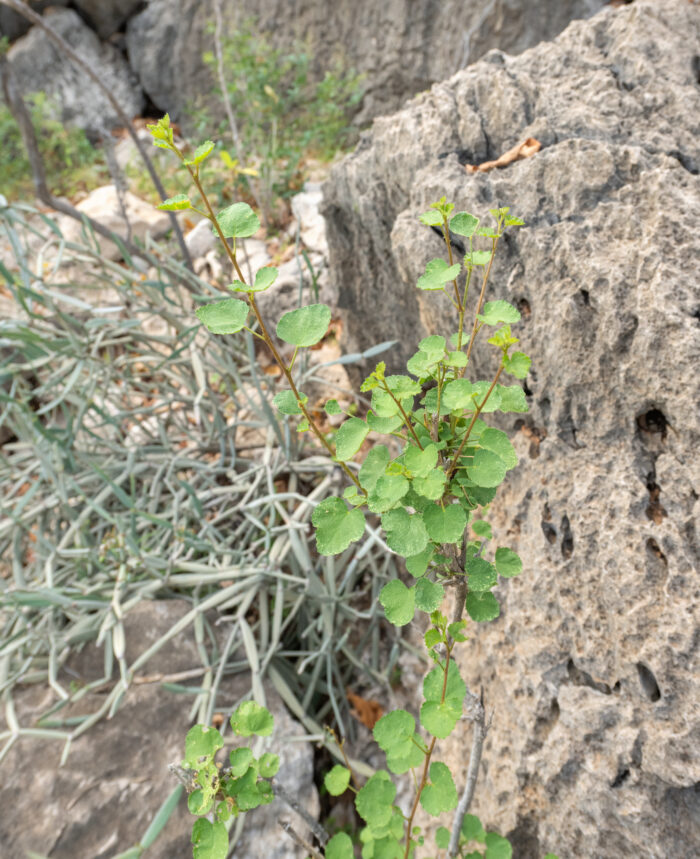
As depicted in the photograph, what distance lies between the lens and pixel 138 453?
6.82 feet

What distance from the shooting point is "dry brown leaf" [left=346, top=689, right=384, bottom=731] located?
1.79 meters

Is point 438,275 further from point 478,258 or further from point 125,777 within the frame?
point 125,777

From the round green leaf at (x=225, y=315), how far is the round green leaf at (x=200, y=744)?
0.58 m

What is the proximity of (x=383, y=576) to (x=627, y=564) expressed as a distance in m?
0.90

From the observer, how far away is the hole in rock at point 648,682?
3.02 feet

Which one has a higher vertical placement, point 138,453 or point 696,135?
point 696,135

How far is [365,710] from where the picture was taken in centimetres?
180

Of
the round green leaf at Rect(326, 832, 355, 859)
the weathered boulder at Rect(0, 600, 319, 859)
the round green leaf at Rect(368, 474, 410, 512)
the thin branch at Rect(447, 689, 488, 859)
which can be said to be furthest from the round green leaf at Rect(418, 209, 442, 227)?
the weathered boulder at Rect(0, 600, 319, 859)

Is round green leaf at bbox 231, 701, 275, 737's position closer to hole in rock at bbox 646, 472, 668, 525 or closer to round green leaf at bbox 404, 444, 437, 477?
round green leaf at bbox 404, 444, 437, 477

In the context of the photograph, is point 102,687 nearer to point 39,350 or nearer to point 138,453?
point 138,453

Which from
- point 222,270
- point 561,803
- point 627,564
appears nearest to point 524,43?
point 222,270

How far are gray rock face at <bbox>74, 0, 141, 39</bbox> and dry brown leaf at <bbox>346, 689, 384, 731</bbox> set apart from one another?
266 inches

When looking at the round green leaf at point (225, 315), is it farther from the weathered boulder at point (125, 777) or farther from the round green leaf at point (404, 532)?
the weathered boulder at point (125, 777)

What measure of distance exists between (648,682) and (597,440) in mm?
420
